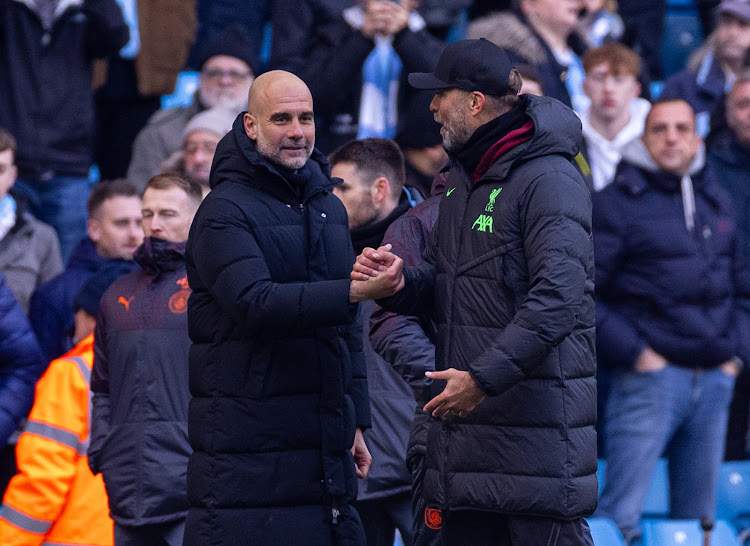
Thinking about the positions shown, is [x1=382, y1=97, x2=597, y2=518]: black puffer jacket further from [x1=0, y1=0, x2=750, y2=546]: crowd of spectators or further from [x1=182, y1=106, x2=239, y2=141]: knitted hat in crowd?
[x1=182, y1=106, x2=239, y2=141]: knitted hat in crowd

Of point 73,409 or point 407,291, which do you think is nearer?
point 407,291

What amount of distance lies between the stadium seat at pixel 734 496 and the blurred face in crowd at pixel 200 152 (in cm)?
324

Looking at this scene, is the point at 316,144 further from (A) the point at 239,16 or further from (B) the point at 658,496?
(B) the point at 658,496

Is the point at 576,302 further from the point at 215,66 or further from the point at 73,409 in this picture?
the point at 215,66

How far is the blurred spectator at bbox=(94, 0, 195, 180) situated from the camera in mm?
9242

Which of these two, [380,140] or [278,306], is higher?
[380,140]

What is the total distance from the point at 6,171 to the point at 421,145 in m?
2.27

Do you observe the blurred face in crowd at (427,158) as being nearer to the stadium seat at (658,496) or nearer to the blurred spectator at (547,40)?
the blurred spectator at (547,40)

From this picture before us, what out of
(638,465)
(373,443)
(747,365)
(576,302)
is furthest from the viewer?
(747,365)

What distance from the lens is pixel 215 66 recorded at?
328 inches

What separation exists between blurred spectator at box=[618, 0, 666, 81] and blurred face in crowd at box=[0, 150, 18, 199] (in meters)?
4.81

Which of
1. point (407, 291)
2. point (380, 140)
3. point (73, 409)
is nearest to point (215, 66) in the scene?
point (380, 140)

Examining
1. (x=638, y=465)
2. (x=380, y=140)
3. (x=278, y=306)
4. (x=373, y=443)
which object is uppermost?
(x=380, y=140)

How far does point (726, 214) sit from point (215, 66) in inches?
123
